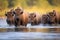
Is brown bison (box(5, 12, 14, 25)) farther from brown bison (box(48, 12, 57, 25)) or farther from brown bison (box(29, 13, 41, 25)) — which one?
brown bison (box(48, 12, 57, 25))

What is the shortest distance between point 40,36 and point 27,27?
1.14 ft

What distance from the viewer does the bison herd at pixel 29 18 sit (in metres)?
6.70

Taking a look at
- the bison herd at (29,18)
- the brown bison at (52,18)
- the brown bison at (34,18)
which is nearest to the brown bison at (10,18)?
the bison herd at (29,18)

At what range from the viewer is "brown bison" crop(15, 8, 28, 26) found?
6.73 m

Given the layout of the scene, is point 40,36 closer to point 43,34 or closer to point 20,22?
point 43,34

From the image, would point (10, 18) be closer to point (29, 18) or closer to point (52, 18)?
point (29, 18)

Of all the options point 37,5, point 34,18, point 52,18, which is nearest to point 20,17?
point 34,18

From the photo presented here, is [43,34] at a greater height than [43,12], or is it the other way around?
[43,12]

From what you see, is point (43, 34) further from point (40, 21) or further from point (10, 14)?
point (10, 14)

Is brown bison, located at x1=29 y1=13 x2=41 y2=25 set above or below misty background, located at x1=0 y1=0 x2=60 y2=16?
below

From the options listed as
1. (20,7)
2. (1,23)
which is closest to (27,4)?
(20,7)

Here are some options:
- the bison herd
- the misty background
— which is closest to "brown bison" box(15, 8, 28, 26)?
the bison herd

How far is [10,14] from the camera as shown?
22.2ft

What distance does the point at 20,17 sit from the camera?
6.78 meters
